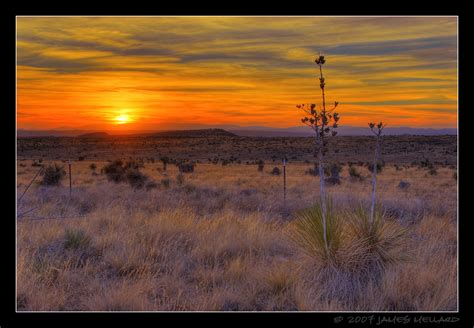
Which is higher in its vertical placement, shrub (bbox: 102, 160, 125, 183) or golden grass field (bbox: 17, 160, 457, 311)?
shrub (bbox: 102, 160, 125, 183)

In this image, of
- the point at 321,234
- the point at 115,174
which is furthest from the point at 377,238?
the point at 115,174

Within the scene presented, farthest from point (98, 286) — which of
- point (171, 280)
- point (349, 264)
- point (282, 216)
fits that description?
point (282, 216)

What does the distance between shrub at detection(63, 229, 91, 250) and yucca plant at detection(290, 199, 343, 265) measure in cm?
392

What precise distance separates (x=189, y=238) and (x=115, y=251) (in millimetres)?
1510

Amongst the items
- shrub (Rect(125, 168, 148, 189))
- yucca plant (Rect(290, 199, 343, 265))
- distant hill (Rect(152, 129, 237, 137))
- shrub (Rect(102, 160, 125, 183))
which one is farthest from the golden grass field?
distant hill (Rect(152, 129, 237, 137))

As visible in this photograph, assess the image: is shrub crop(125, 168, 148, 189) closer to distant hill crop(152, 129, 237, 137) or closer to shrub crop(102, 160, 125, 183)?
shrub crop(102, 160, 125, 183)

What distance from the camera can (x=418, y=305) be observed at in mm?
5621

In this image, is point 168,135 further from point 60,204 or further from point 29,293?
point 29,293

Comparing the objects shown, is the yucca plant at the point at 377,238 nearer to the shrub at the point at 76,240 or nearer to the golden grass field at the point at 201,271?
the golden grass field at the point at 201,271

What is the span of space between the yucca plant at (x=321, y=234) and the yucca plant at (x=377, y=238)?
246mm

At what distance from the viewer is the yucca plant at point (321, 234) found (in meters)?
6.40

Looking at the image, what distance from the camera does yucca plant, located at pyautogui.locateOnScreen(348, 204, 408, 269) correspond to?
642 cm

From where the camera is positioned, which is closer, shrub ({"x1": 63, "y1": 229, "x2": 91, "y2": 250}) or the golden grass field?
the golden grass field
